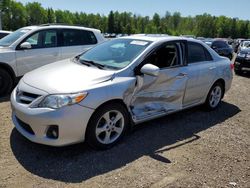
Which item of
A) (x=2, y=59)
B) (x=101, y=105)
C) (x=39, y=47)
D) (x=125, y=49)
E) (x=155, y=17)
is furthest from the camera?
(x=155, y=17)

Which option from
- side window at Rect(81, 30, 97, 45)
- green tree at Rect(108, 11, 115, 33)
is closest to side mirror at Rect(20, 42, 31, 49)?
side window at Rect(81, 30, 97, 45)

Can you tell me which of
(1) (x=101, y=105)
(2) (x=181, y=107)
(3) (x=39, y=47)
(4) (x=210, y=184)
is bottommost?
(4) (x=210, y=184)

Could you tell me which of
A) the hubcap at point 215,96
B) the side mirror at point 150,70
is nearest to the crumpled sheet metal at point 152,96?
the side mirror at point 150,70

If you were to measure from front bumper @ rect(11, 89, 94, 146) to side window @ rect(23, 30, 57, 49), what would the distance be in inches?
150

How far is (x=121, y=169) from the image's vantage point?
385 cm

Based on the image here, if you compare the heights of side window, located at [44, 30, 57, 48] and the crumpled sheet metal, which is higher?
side window, located at [44, 30, 57, 48]

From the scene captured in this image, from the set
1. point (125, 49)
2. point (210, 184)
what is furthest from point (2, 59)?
point (210, 184)

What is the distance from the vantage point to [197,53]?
5879 millimetres

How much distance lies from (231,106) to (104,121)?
3990mm

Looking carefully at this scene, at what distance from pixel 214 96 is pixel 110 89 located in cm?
321

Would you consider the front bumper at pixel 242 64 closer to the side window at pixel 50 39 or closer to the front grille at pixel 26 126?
the side window at pixel 50 39

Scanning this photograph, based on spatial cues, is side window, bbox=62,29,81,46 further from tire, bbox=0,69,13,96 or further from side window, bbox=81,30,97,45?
tire, bbox=0,69,13,96

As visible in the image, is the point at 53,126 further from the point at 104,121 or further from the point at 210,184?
the point at 210,184

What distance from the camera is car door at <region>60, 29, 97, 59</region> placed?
8.01 metres
